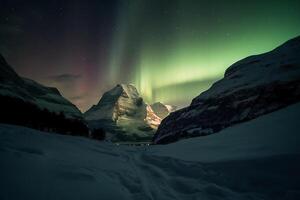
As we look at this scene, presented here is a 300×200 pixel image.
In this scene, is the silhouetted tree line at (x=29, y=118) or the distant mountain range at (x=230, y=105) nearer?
the silhouetted tree line at (x=29, y=118)

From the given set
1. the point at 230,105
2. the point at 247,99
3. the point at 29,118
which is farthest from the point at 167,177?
the point at 230,105

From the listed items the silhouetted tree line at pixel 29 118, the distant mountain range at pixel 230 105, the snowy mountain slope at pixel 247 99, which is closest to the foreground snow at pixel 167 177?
the silhouetted tree line at pixel 29 118

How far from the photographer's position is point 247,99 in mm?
134875

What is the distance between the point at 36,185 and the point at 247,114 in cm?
12948

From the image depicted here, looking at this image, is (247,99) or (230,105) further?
(230,105)

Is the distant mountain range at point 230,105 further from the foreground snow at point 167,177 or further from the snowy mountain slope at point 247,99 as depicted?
the foreground snow at point 167,177

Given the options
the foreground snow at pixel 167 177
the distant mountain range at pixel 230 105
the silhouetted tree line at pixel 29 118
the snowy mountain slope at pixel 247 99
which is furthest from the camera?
the snowy mountain slope at pixel 247 99

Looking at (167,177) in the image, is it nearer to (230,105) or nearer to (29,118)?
(29,118)

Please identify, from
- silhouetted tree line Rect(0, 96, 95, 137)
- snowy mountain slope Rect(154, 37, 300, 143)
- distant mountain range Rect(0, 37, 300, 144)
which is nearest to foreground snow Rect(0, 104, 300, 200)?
silhouetted tree line Rect(0, 96, 95, 137)

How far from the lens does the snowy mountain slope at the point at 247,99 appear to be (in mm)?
118125

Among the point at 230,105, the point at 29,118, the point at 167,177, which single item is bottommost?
the point at 167,177

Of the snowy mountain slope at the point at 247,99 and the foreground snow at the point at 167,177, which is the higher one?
the snowy mountain slope at the point at 247,99

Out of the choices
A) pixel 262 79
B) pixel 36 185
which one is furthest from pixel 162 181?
pixel 262 79

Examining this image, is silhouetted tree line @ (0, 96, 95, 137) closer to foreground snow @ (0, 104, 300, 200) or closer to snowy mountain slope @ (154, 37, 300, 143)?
snowy mountain slope @ (154, 37, 300, 143)
